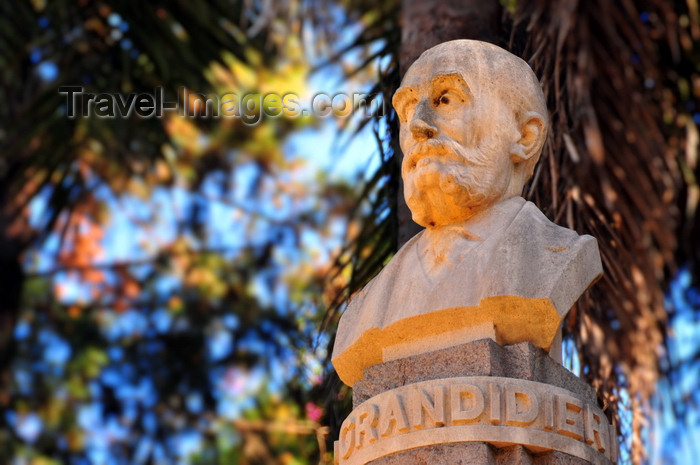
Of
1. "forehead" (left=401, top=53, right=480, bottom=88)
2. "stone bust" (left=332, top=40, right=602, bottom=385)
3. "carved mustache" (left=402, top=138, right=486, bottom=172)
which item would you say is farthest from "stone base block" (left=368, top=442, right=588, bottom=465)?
"forehead" (left=401, top=53, right=480, bottom=88)

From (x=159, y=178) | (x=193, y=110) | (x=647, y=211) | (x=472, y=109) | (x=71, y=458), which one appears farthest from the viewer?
(x=159, y=178)

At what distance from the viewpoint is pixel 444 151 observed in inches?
140

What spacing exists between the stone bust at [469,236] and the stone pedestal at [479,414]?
0.08 metres

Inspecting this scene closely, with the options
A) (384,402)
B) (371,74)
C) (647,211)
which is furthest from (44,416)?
(384,402)

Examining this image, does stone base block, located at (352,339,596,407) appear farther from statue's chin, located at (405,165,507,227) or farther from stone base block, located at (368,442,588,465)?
statue's chin, located at (405,165,507,227)

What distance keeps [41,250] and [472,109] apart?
755cm

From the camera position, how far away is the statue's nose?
3578 mm

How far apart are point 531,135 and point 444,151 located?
33cm

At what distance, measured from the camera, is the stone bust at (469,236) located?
3.29 m

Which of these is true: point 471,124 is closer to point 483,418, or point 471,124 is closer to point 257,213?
point 483,418

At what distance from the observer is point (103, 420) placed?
10102 millimetres

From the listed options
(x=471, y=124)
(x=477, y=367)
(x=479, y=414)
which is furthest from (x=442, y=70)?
(x=479, y=414)

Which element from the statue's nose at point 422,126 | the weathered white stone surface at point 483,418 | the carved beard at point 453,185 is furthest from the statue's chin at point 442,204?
the weathered white stone surface at point 483,418

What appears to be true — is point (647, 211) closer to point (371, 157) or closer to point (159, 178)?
point (371, 157)
